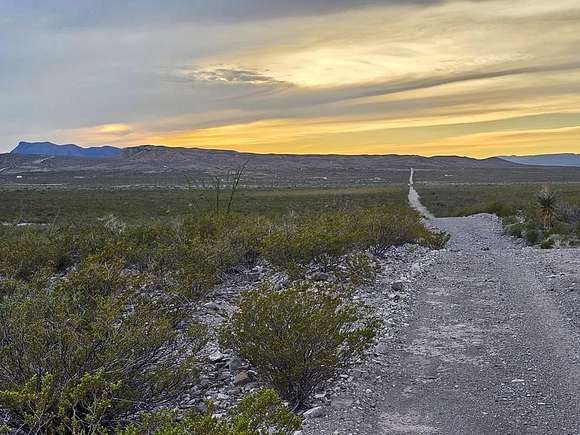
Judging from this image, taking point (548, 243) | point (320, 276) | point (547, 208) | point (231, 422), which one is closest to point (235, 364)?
point (231, 422)

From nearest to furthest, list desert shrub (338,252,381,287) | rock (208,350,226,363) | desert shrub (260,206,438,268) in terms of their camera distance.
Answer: rock (208,350,226,363)
desert shrub (338,252,381,287)
desert shrub (260,206,438,268)

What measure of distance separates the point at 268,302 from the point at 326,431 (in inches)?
63.5

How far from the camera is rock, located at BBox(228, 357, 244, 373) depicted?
705cm

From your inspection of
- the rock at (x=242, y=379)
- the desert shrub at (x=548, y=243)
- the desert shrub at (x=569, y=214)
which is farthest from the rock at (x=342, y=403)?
the desert shrub at (x=569, y=214)

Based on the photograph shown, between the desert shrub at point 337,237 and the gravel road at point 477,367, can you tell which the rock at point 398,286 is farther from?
the desert shrub at point 337,237

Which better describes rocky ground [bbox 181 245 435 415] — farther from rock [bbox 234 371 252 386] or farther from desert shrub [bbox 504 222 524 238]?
desert shrub [bbox 504 222 524 238]

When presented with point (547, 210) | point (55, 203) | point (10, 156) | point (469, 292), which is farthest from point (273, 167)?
point (469, 292)

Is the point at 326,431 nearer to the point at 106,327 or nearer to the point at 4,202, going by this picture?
the point at 106,327

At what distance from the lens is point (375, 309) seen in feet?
31.0

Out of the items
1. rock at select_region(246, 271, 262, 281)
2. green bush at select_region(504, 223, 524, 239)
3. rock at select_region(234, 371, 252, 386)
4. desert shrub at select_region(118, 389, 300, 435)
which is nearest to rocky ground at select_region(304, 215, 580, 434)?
rock at select_region(234, 371, 252, 386)

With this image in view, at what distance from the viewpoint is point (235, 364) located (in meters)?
7.12

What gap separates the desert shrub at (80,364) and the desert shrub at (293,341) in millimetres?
648

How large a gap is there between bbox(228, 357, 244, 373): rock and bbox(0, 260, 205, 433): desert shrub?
0.53m

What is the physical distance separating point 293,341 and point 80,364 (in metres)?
2.03
